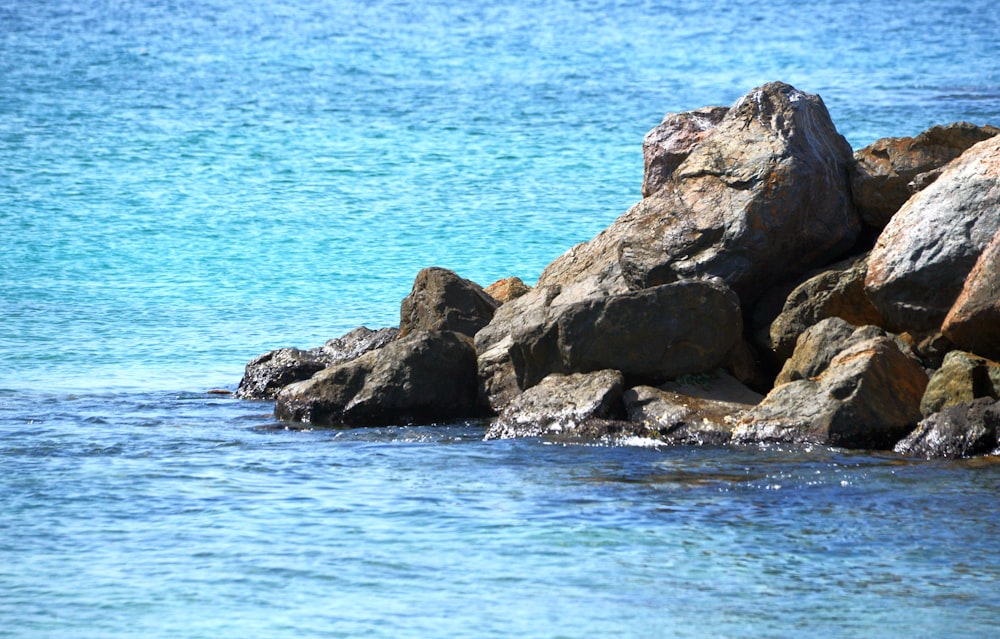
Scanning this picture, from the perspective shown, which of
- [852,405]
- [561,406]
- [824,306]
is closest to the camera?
[852,405]

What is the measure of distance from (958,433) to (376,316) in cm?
1469

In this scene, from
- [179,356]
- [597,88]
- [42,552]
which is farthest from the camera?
[597,88]

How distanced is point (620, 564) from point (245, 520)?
9.41 feet

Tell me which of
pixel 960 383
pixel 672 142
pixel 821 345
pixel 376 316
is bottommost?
pixel 376 316

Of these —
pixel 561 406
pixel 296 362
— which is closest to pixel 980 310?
pixel 561 406

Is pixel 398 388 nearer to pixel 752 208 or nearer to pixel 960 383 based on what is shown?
pixel 752 208

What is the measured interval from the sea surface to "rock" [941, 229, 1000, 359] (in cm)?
147

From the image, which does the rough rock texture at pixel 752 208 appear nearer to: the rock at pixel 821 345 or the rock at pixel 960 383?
the rock at pixel 821 345

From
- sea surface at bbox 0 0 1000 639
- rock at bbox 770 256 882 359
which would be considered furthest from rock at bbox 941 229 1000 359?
sea surface at bbox 0 0 1000 639

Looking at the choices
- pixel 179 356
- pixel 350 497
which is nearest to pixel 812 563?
pixel 350 497

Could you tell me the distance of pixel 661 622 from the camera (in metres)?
8.34

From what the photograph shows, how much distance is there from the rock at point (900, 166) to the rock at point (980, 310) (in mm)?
1863

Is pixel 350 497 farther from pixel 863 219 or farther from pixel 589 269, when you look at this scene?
pixel 863 219

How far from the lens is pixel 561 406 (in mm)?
13172
